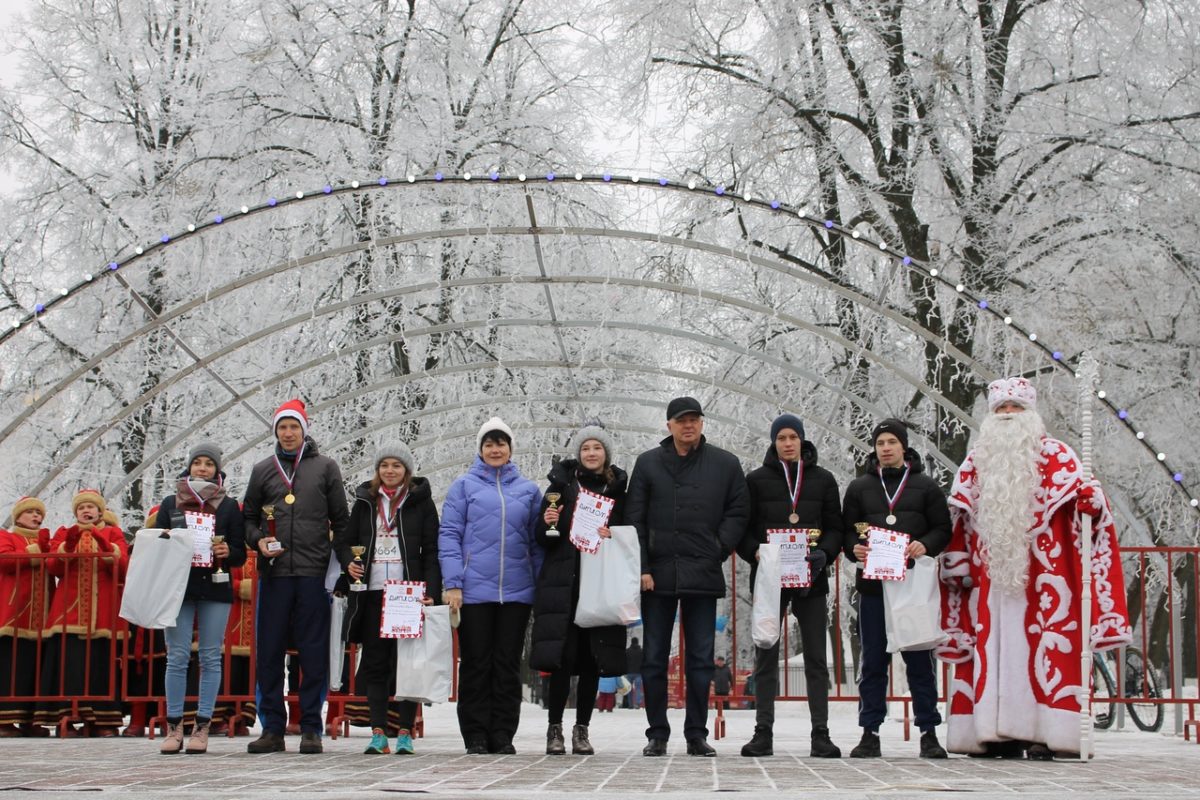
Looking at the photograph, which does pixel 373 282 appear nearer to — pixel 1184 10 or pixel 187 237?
pixel 187 237

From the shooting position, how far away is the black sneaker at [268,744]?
10328mm

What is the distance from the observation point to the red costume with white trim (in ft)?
32.1

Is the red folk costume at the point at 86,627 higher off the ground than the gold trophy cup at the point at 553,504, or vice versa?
the gold trophy cup at the point at 553,504

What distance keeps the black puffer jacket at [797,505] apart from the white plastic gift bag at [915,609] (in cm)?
45

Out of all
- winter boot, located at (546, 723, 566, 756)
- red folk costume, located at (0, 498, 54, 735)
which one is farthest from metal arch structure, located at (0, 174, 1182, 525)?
winter boot, located at (546, 723, 566, 756)

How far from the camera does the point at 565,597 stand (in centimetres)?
1012

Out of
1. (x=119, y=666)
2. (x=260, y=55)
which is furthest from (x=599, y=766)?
(x=260, y=55)

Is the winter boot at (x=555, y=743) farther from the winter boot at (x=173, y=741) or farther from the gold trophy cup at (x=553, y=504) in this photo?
the winter boot at (x=173, y=741)

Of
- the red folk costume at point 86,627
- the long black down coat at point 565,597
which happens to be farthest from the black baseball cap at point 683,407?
the red folk costume at point 86,627

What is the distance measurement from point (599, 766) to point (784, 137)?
13248 millimetres

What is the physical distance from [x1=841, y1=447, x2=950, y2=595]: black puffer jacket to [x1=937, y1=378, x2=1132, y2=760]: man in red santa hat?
0.23 m

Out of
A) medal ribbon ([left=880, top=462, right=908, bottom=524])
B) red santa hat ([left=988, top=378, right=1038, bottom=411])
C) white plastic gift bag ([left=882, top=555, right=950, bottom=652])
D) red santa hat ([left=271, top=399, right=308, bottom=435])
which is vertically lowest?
white plastic gift bag ([left=882, top=555, right=950, bottom=652])

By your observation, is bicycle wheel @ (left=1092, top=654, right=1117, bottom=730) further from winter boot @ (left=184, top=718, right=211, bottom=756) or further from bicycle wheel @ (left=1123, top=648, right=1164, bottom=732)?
winter boot @ (left=184, top=718, right=211, bottom=756)

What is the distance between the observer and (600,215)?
71.5ft
